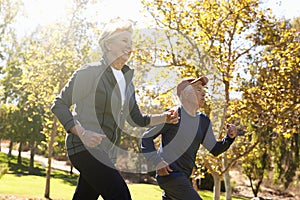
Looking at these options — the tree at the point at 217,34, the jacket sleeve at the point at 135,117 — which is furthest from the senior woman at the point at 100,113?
the tree at the point at 217,34

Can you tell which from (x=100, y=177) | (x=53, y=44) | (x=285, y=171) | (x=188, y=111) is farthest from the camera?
(x=285, y=171)

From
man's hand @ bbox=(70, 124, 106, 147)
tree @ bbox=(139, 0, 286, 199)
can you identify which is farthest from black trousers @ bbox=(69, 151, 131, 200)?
tree @ bbox=(139, 0, 286, 199)

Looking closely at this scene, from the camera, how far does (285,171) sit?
2066 cm

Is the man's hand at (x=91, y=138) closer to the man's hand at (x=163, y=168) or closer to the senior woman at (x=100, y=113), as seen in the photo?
the senior woman at (x=100, y=113)

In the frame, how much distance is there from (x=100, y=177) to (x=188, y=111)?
1605 millimetres

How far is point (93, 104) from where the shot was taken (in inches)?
104

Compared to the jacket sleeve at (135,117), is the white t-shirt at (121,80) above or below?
above

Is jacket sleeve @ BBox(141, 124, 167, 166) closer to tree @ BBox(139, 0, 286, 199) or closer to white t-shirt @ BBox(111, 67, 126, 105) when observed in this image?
white t-shirt @ BBox(111, 67, 126, 105)

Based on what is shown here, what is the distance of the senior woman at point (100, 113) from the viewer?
2.55 meters

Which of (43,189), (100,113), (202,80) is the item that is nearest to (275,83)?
(202,80)

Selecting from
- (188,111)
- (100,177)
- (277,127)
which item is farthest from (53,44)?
(100,177)

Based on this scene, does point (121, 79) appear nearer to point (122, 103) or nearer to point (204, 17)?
point (122, 103)

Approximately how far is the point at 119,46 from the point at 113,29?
0.40 feet

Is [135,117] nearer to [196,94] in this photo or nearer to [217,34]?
[196,94]
